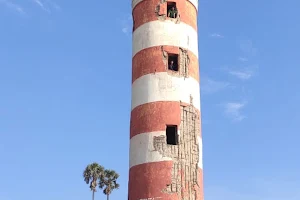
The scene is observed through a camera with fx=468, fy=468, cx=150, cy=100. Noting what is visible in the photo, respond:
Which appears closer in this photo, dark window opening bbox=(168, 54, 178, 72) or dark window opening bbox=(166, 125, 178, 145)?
dark window opening bbox=(166, 125, 178, 145)

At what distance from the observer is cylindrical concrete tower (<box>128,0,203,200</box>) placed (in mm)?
19234

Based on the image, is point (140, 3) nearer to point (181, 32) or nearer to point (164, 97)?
point (181, 32)

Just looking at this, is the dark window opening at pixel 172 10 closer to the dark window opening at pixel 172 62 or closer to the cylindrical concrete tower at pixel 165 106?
the cylindrical concrete tower at pixel 165 106

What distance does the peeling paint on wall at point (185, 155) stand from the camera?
62.6 ft

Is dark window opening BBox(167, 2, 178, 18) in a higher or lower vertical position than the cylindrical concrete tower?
higher

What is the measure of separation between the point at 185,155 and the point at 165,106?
7.34 ft

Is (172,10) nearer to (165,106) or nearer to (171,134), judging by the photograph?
(165,106)

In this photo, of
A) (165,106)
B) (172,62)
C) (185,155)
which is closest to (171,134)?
(185,155)

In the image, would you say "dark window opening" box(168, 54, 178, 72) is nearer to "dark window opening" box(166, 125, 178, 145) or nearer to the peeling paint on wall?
the peeling paint on wall

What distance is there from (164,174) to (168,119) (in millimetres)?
2339

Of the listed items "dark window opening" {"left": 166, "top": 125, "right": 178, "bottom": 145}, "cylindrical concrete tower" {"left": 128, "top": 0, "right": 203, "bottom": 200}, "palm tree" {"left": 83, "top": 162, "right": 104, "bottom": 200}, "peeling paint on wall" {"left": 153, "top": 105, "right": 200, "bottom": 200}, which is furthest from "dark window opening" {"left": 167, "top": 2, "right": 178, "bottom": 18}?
"palm tree" {"left": 83, "top": 162, "right": 104, "bottom": 200}

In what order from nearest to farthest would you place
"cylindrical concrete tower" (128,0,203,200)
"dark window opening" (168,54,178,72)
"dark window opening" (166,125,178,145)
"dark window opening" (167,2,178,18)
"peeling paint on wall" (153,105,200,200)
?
1. "peeling paint on wall" (153,105,200,200)
2. "cylindrical concrete tower" (128,0,203,200)
3. "dark window opening" (166,125,178,145)
4. "dark window opening" (168,54,178,72)
5. "dark window opening" (167,2,178,18)

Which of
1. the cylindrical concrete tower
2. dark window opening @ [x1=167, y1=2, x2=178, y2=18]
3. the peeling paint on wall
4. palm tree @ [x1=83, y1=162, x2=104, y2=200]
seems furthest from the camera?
palm tree @ [x1=83, y1=162, x2=104, y2=200]

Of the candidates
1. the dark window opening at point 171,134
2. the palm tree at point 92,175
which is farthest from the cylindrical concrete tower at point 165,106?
the palm tree at point 92,175
